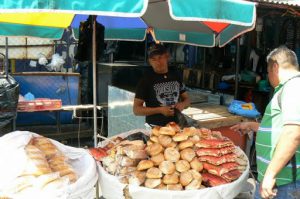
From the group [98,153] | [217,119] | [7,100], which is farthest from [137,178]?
[7,100]

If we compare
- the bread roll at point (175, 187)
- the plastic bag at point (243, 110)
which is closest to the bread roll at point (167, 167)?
the bread roll at point (175, 187)

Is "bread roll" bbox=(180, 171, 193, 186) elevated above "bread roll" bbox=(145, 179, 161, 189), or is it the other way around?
"bread roll" bbox=(180, 171, 193, 186)

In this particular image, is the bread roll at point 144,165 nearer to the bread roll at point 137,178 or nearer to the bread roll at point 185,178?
the bread roll at point 137,178

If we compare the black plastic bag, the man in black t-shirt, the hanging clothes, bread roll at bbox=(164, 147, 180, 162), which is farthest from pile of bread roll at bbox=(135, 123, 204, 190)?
the black plastic bag

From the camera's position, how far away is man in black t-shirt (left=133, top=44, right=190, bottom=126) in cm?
408

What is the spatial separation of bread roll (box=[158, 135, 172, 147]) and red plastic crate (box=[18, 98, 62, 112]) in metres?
4.63

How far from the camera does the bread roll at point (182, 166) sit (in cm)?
264

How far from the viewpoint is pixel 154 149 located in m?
2.77

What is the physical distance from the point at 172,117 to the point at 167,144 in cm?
128

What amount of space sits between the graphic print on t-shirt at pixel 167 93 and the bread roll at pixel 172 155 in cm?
142

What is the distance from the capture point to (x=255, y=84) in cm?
872

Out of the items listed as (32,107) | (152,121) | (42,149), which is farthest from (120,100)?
(42,149)

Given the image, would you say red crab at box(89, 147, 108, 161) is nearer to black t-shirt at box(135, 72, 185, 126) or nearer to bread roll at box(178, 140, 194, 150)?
bread roll at box(178, 140, 194, 150)

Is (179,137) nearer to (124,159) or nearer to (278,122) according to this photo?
(124,159)
